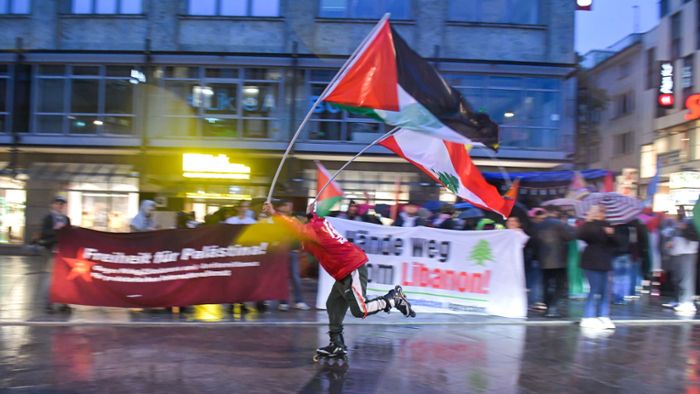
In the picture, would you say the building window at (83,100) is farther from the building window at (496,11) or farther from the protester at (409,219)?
the protester at (409,219)

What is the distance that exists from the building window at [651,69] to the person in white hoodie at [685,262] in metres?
25.2

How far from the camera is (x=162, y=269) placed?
8766mm

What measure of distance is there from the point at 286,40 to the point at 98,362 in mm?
16011

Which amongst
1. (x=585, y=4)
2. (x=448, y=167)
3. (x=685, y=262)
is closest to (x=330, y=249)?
(x=448, y=167)

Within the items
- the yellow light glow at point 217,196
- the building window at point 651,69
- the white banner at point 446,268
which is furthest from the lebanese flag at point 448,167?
the building window at point 651,69

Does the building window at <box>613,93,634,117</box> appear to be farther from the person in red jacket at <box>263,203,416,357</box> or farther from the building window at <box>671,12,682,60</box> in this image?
the person in red jacket at <box>263,203,416,357</box>

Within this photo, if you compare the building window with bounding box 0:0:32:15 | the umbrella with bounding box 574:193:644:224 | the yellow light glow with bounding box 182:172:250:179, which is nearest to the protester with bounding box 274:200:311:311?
the umbrella with bounding box 574:193:644:224

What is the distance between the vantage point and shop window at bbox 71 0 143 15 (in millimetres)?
21000

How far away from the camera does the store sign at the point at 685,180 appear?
26.6 metres

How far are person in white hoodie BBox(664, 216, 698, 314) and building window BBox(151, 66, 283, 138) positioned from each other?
42.8 ft

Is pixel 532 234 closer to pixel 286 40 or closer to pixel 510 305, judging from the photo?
pixel 510 305

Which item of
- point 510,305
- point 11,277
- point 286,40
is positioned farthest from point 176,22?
point 510,305

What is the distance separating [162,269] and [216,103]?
1288 centimetres

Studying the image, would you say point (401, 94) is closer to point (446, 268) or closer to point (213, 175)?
point (446, 268)
